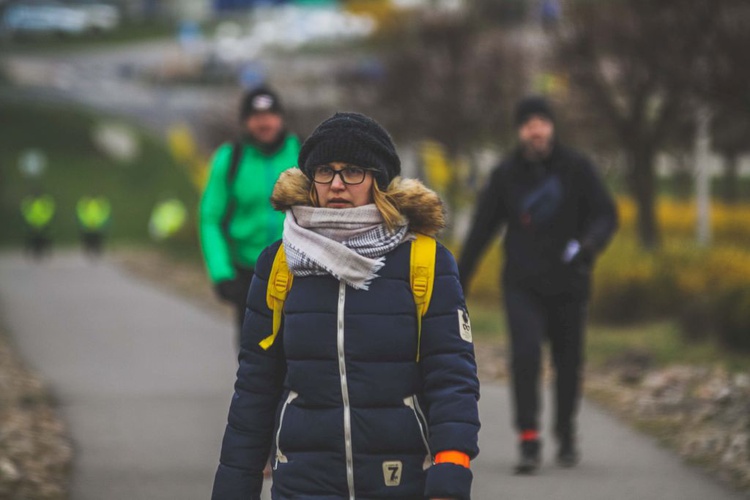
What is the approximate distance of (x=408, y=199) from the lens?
12.8ft

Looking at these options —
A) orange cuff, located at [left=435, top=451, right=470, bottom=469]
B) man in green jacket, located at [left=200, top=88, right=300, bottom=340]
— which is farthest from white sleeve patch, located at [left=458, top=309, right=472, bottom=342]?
man in green jacket, located at [left=200, top=88, right=300, bottom=340]

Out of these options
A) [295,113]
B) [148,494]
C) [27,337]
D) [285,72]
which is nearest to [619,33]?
[27,337]

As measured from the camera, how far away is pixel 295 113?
43438mm

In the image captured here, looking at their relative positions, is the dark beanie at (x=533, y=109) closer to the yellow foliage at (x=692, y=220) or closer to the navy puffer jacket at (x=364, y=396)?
the navy puffer jacket at (x=364, y=396)

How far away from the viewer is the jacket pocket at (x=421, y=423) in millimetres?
3789

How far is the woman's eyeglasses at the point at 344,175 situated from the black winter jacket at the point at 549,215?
3.78 metres

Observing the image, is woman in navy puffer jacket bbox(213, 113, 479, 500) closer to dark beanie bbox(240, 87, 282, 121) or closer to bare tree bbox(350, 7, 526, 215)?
dark beanie bbox(240, 87, 282, 121)

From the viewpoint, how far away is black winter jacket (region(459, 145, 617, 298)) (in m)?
7.61

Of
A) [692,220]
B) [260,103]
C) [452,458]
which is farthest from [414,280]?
[692,220]

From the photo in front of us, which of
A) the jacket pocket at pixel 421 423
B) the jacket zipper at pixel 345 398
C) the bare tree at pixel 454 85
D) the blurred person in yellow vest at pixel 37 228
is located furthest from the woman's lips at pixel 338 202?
the blurred person in yellow vest at pixel 37 228

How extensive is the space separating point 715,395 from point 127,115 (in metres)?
76.5

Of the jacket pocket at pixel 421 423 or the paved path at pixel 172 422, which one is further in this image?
the paved path at pixel 172 422

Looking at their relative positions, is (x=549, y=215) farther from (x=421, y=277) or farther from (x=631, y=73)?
(x=631, y=73)

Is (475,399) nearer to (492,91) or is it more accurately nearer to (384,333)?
(384,333)
